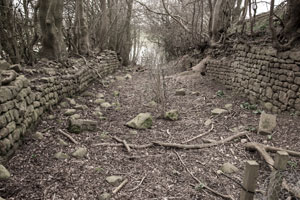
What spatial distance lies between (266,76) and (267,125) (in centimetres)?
131

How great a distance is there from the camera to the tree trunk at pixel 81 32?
734cm

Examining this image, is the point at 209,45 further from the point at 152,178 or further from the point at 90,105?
the point at 152,178

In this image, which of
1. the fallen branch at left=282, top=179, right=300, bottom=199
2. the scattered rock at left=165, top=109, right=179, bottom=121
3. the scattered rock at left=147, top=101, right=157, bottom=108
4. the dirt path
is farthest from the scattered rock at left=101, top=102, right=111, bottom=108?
the fallen branch at left=282, top=179, right=300, bottom=199

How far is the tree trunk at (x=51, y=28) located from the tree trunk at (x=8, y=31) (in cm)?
103

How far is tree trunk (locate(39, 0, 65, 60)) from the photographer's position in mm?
5129

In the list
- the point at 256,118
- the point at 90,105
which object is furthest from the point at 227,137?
the point at 90,105

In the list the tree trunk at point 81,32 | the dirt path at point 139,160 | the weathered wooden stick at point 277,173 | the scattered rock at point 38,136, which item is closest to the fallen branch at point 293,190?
the dirt path at point 139,160

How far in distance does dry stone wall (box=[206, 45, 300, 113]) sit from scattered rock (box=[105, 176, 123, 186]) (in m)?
3.36

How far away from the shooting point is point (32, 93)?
3459mm

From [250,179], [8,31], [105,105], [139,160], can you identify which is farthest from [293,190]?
[8,31]

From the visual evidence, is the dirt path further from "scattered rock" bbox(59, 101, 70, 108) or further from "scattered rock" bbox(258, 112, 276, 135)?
"scattered rock" bbox(59, 101, 70, 108)

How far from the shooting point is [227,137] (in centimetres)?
373

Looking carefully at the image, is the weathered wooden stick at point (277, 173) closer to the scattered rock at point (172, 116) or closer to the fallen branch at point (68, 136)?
the fallen branch at point (68, 136)

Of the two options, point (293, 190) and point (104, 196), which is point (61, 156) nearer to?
point (104, 196)
